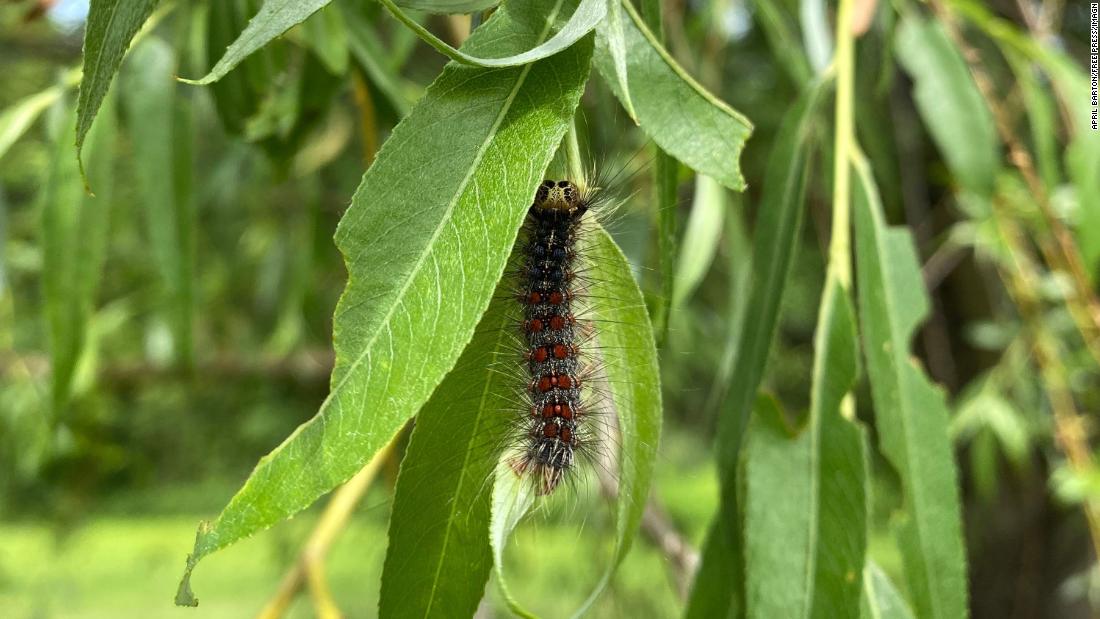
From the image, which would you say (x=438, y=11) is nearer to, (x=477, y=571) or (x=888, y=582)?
(x=477, y=571)

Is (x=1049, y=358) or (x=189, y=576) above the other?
(x=189, y=576)

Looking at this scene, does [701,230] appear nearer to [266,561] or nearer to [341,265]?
[341,265]

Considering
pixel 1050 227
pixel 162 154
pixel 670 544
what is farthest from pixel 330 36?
pixel 1050 227

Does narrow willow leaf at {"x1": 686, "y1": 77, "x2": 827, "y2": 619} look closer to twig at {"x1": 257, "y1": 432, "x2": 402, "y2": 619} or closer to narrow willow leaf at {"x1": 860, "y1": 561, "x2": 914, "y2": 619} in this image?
narrow willow leaf at {"x1": 860, "y1": 561, "x2": 914, "y2": 619}

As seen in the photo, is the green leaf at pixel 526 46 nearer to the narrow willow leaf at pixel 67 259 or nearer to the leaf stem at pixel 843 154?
the leaf stem at pixel 843 154

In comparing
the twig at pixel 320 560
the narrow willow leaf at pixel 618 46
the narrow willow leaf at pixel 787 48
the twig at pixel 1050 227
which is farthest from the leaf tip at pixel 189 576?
the twig at pixel 1050 227
